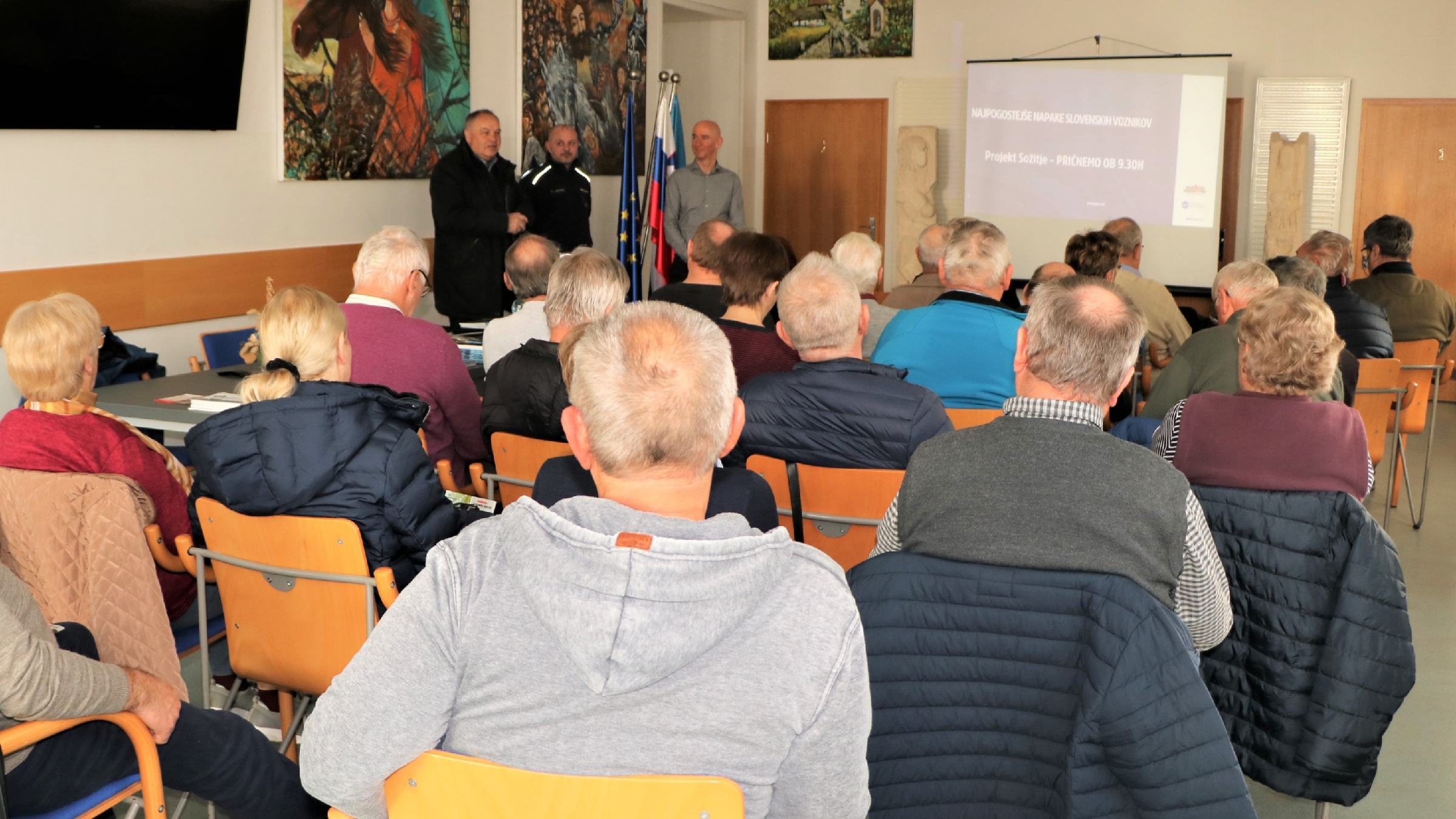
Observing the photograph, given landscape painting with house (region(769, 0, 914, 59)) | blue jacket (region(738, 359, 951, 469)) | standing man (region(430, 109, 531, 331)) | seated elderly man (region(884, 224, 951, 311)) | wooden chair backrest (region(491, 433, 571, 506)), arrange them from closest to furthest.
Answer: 1. blue jacket (region(738, 359, 951, 469))
2. wooden chair backrest (region(491, 433, 571, 506))
3. seated elderly man (region(884, 224, 951, 311))
4. standing man (region(430, 109, 531, 331))
5. landscape painting with house (region(769, 0, 914, 59))

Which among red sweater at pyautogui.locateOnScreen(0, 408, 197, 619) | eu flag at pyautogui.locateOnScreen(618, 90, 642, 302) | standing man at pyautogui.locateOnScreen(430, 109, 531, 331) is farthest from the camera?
eu flag at pyautogui.locateOnScreen(618, 90, 642, 302)

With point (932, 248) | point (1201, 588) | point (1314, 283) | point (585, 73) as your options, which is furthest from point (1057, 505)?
point (585, 73)

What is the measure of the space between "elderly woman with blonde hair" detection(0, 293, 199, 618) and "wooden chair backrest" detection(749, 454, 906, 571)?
1.36 metres

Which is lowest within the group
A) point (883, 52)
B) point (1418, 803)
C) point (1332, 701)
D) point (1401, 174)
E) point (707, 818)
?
point (1418, 803)

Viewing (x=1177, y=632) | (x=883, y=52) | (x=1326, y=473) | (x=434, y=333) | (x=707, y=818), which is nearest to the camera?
(x=707, y=818)

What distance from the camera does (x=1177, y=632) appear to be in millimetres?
1672

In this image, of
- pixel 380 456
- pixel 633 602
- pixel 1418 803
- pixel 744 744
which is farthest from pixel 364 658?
pixel 1418 803

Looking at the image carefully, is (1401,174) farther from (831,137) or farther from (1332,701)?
(1332,701)

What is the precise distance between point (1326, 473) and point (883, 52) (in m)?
8.38

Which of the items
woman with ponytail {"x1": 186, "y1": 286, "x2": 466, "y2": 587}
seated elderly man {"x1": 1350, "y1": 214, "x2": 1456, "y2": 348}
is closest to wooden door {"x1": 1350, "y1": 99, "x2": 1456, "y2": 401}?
seated elderly man {"x1": 1350, "y1": 214, "x2": 1456, "y2": 348}

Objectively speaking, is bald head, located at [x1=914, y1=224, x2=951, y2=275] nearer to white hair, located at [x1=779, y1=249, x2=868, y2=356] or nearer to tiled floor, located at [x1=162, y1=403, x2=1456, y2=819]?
tiled floor, located at [x1=162, y1=403, x2=1456, y2=819]

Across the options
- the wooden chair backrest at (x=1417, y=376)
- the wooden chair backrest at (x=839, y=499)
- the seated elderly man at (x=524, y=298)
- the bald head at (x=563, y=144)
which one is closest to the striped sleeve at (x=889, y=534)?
the wooden chair backrest at (x=839, y=499)

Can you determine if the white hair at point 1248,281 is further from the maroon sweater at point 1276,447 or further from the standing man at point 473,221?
the standing man at point 473,221

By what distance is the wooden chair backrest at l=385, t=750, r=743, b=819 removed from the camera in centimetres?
124
